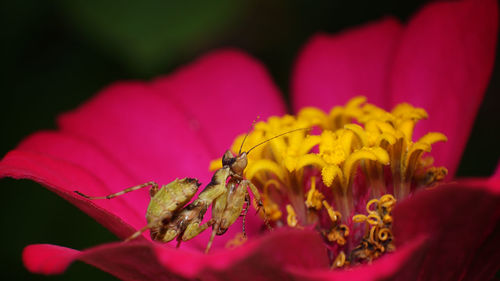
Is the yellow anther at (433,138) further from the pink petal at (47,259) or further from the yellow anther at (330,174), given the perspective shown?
the pink petal at (47,259)

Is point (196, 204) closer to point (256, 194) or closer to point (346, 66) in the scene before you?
point (256, 194)

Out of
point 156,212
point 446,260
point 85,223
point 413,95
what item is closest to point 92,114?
point 85,223

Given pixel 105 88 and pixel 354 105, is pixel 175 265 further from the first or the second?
pixel 105 88

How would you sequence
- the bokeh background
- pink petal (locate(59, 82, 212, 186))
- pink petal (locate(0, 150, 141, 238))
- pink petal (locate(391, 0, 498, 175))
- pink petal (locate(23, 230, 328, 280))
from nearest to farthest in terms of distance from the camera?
pink petal (locate(23, 230, 328, 280)) → pink petal (locate(0, 150, 141, 238)) → pink petal (locate(391, 0, 498, 175)) → pink petal (locate(59, 82, 212, 186)) → the bokeh background

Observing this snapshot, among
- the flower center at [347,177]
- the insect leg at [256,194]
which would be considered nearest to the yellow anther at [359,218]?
the flower center at [347,177]

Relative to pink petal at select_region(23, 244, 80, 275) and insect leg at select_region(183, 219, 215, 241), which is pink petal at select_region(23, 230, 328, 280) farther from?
insect leg at select_region(183, 219, 215, 241)

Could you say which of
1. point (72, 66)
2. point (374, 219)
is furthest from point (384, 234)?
point (72, 66)

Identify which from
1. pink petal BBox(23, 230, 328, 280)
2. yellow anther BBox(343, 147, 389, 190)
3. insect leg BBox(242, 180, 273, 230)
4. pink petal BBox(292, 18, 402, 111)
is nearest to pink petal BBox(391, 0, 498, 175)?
pink petal BBox(292, 18, 402, 111)
